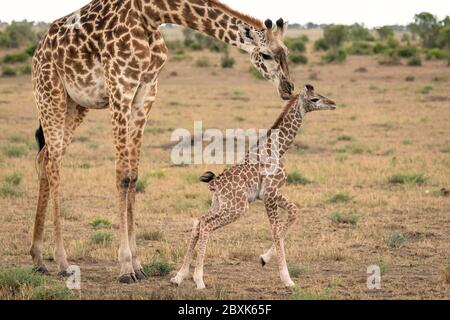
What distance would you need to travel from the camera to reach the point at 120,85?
7.90 metres

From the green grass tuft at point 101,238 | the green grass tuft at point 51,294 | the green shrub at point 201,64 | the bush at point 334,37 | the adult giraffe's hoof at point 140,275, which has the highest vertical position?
the bush at point 334,37

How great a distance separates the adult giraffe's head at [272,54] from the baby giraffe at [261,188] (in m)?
0.72

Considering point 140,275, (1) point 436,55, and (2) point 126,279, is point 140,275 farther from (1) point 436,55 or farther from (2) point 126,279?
(1) point 436,55

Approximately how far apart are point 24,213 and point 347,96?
69.8 ft

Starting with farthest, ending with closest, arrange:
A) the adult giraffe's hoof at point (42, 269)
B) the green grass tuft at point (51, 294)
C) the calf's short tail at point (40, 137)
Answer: the calf's short tail at point (40, 137) < the adult giraffe's hoof at point (42, 269) < the green grass tuft at point (51, 294)

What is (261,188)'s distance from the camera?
790 centimetres

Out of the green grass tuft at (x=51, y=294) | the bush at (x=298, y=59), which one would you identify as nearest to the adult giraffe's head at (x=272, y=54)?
the green grass tuft at (x=51, y=294)

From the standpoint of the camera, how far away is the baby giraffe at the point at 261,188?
301 inches

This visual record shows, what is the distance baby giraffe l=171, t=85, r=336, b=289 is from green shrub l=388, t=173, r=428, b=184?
22.3 feet

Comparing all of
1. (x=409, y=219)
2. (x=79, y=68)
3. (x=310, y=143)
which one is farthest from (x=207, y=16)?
(x=310, y=143)

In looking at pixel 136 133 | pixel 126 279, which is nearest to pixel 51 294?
pixel 126 279

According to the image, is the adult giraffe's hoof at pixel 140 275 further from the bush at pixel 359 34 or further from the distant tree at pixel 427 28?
the bush at pixel 359 34

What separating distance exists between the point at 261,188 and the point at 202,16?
176 centimetres
